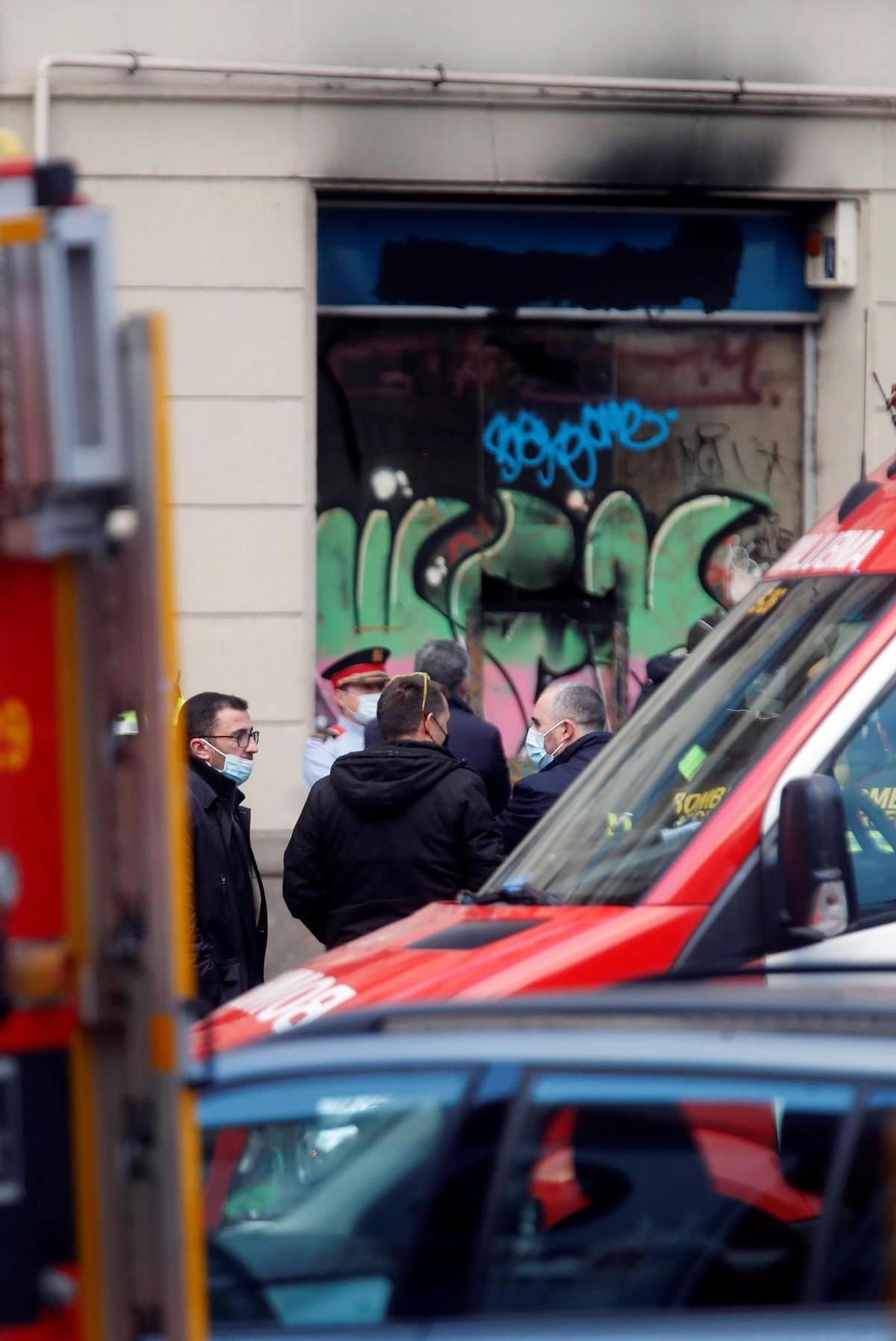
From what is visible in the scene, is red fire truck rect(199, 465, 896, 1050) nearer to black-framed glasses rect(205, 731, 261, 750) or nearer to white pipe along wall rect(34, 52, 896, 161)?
black-framed glasses rect(205, 731, 261, 750)

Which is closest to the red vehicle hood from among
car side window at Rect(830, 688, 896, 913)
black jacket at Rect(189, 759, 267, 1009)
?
car side window at Rect(830, 688, 896, 913)

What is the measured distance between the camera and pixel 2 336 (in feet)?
8.18

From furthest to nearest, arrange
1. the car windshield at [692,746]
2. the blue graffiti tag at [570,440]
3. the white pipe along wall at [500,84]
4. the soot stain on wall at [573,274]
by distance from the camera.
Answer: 1. the blue graffiti tag at [570,440]
2. the soot stain on wall at [573,274]
3. the white pipe along wall at [500,84]
4. the car windshield at [692,746]

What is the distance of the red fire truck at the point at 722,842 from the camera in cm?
450

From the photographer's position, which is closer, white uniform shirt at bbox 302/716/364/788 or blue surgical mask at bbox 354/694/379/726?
white uniform shirt at bbox 302/716/364/788

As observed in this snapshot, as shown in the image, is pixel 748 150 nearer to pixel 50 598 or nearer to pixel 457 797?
pixel 457 797

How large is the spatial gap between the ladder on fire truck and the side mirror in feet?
7.08

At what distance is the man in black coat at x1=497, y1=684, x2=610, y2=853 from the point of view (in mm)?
7059

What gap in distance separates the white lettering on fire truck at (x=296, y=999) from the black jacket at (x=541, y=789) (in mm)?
2154

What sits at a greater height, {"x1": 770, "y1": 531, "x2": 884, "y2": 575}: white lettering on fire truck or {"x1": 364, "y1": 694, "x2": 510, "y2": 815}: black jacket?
{"x1": 770, "y1": 531, "x2": 884, "y2": 575}: white lettering on fire truck

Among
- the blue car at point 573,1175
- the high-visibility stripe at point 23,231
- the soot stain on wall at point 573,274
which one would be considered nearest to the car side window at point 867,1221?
the blue car at point 573,1175

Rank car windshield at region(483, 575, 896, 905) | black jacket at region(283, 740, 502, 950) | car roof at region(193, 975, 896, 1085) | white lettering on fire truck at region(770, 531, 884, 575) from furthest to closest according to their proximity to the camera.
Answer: black jacket at region(283, 740, 502, 950) → white lettering on fire truck at region(770, 531, 884, 575) → car windshield at region(483, 575, 896, 905) → car roof at region(193, 975, 896, 1085)

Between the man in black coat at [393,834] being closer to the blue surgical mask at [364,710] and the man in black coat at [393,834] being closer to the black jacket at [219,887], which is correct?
the black jacket at [219,887]

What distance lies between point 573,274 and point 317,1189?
8.53 metres
